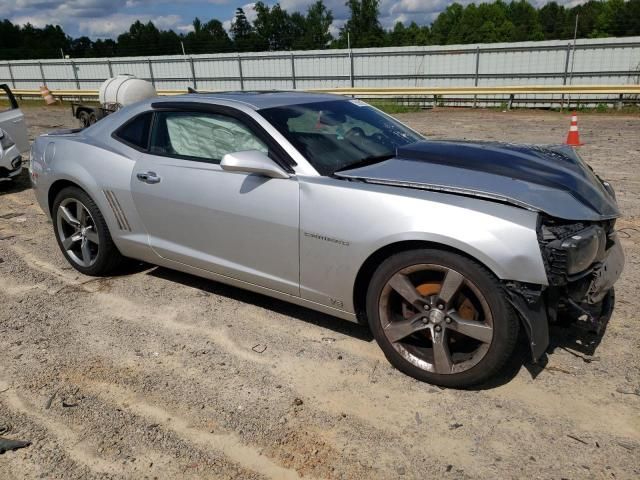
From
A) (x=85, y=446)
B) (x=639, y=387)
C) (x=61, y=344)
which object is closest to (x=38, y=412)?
(x=85, y=446)

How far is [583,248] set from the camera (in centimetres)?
272

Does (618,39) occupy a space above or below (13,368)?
above

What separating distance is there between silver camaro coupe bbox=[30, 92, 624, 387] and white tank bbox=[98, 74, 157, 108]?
10844mm

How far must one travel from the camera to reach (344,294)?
321 centimetres

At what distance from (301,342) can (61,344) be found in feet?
5.40

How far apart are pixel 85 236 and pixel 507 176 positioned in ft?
11.5

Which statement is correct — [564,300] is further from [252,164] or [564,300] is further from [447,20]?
[447,20]

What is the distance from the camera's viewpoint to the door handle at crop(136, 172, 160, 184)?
3.90m

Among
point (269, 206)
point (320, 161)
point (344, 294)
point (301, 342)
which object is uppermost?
point (320, 161)

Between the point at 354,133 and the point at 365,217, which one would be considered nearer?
the point at 365,217

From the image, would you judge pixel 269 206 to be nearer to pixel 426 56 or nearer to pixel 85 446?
pixel 85 446

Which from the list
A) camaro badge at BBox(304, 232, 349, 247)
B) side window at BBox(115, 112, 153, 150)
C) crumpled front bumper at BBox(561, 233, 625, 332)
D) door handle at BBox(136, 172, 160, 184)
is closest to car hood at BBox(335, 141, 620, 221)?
crumpled front bumper at BBox(561, 233, 625, 332)

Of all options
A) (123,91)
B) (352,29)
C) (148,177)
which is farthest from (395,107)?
(352,29)

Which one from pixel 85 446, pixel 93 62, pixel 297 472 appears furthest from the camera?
pixel 93 62
